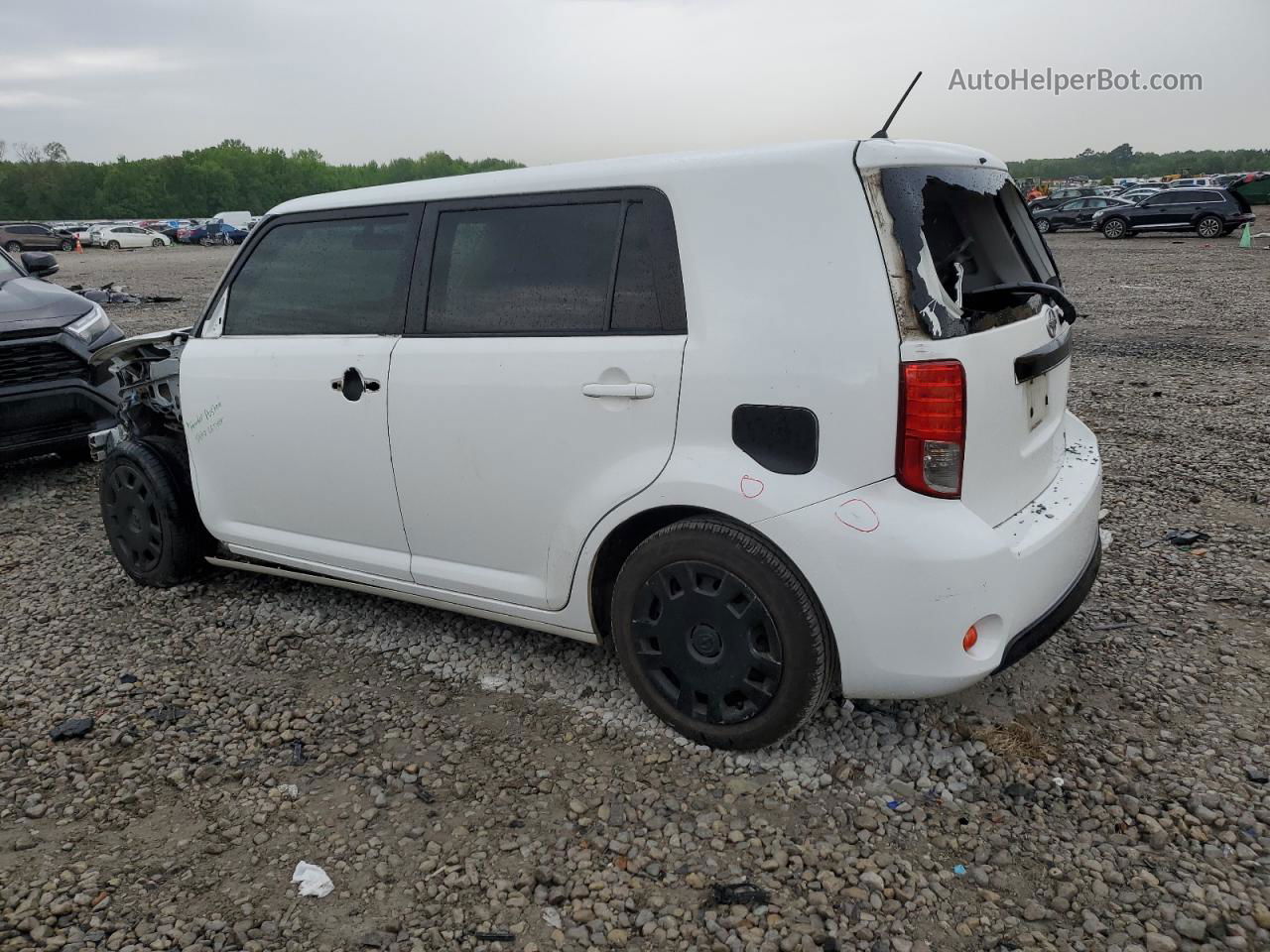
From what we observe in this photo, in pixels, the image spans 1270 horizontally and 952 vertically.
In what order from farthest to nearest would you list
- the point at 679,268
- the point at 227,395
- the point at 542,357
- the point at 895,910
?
the point at 227,395 → the point at 542,357 → the point at 679,268 → the point at 895,910

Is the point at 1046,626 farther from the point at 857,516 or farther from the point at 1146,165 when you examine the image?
the point at 1146,165

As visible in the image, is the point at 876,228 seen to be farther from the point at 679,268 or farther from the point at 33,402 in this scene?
the point at 33,402

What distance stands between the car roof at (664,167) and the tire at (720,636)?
3.37 ft

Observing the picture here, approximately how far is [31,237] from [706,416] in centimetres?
4896

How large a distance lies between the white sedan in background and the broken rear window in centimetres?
5358

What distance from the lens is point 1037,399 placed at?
288 centimetres

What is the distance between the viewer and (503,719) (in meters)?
3.24

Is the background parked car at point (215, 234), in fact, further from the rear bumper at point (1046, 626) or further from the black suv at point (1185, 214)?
the rear bumper at point (1046, 626)

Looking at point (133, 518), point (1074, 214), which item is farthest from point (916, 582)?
point (1074, 214)

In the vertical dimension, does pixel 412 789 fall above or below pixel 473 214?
below

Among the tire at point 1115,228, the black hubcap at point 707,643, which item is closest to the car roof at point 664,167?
the black hubcap at point 707,643

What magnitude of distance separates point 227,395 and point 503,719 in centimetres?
178

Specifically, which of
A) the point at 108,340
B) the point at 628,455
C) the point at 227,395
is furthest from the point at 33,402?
the point at 628,455

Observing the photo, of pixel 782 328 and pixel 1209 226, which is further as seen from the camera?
pixel 1209 226
